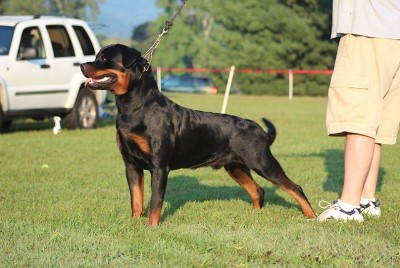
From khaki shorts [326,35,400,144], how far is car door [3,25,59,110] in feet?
31.7

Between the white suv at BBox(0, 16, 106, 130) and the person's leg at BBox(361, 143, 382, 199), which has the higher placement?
the person's leg at BBox(361, 143, 382, 199)

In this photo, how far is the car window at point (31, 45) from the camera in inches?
604

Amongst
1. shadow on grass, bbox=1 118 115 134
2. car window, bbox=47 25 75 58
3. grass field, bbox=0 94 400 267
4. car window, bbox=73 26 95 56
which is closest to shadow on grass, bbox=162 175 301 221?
grass field, bbox=0 94 400 267

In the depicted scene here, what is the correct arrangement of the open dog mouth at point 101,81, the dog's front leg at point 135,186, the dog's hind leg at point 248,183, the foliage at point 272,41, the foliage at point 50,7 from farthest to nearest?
the foliage at point 50,7, the foliage at point 272,41, the dog's hind leg at point 248,183, the dog's front leg at point 135,186, the open dog mouth at point 101,81

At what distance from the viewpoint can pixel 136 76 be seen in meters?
6.37

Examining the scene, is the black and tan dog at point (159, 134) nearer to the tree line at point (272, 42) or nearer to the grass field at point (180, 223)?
the grass field at point (180, 223)

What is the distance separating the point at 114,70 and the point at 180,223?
4.51ft

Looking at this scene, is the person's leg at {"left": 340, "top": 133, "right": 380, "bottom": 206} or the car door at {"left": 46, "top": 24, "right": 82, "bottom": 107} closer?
the person's leg at {"left": 340, "top": 133, "right": 380, "bottom": 206}

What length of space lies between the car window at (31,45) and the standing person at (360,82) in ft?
32.1

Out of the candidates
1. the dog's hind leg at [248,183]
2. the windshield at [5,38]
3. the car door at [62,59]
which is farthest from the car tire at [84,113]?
the dog's hind leg at [248,183]

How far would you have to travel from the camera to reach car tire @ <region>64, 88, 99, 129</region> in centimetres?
1653

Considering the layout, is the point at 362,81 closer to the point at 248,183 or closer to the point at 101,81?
the point at 248,183

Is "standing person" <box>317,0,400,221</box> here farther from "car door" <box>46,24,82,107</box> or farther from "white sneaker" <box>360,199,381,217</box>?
"car door" <box>46,24,82,107</box>

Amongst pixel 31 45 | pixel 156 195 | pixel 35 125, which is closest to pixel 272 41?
pixel 35 125
